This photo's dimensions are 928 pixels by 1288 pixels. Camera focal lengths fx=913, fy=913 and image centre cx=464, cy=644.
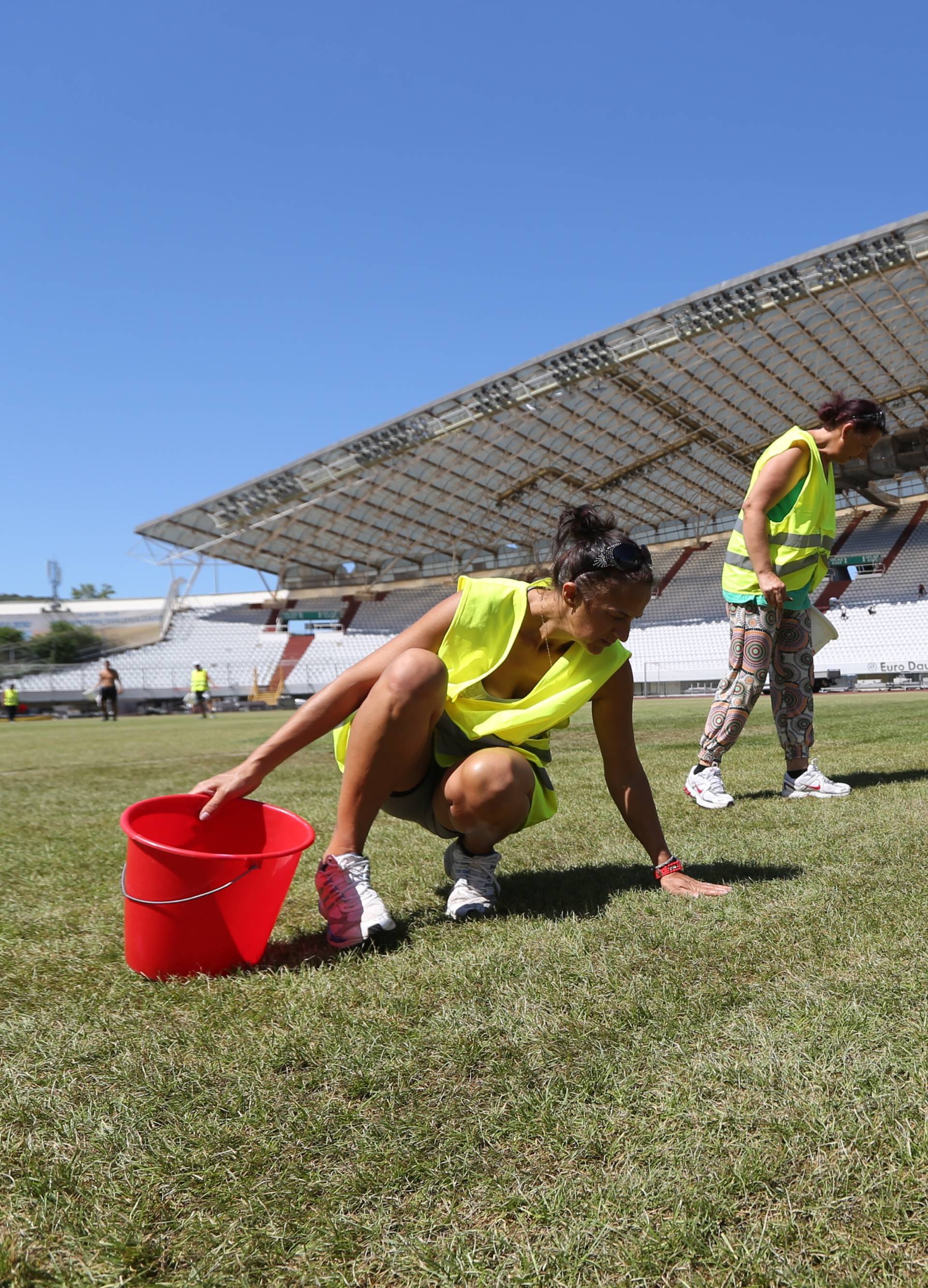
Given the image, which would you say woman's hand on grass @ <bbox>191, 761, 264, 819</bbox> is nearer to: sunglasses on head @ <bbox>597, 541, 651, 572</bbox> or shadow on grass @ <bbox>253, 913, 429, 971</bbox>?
Result: shadow on grass @ <bbox>253, 913, 429, 971</bbox>

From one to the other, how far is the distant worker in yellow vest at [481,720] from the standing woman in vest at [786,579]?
1.95 metres

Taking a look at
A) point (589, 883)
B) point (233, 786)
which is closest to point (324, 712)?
point (233, 786)

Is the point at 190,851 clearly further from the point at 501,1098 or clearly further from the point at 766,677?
the point at 766,677

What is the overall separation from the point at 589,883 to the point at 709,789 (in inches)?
67.0

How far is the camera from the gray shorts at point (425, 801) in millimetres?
2727

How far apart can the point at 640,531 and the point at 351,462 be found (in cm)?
1885

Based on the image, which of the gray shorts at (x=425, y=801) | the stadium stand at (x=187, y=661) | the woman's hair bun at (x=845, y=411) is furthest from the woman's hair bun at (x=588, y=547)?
the stadium stand at (x=187, y=661)

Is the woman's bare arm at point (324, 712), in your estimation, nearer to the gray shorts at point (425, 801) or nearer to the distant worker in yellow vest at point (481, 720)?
the distant worker in yellow vest at point (481, 720)

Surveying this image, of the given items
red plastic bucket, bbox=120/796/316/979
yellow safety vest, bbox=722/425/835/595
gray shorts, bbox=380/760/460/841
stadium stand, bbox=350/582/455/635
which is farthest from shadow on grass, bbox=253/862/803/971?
stadium stand, bbox=350/582/455/635

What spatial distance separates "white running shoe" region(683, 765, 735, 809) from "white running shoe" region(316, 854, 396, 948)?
7.75 feet

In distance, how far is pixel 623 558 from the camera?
228 centimetres

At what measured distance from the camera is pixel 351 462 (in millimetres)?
36781

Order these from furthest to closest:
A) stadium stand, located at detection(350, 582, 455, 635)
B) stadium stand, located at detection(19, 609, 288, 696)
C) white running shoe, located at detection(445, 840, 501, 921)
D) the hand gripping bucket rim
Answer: stadium stand, located at detection(350, 582, 455, 635) → stadium stand, located at detection(19, 609, 288, 696) → white running shoe, located at detection(445, 840, 501, 921) → the hand gripping bucket rim

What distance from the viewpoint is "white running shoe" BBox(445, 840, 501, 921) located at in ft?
8.22
